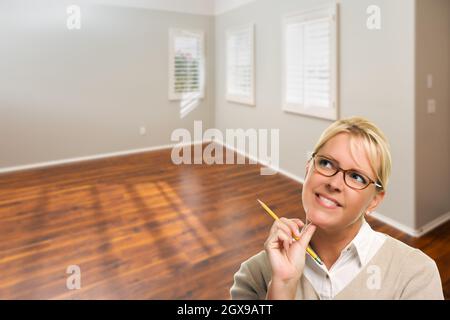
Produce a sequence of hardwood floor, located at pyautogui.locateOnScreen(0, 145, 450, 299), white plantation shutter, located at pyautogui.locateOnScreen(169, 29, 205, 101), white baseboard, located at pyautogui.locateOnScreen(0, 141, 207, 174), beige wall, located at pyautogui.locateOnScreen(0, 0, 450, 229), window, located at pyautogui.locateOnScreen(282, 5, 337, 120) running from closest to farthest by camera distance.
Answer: hardwood floor, located at pyautogui.locateOnScreen(0, 145, 450, 299) → beige wall, located at pyautogui.locateOnScreen(0, 0, 450, 229) → window, located at pyautogui.locateOnScreen(282, 5, 337, 120) → white baseboard, located at pyautogui.locateOnScreen(0, 141, 207, 174) → white plantation shutter, located at pyautogui.locateOnScreen(169, 29, 205, 101)

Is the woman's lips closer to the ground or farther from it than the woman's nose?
closer to the ground

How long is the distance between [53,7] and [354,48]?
12.8ft

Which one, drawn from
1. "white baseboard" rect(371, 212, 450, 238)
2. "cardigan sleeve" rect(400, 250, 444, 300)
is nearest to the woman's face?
"cardigan sleeve" rect(400, 250, 444, 300)

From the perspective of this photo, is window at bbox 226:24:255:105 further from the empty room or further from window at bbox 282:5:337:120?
window at bbox 282:5:337:120

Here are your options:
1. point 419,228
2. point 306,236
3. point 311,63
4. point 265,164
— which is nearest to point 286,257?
point 306,236

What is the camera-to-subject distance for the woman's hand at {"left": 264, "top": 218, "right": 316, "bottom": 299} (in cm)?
46

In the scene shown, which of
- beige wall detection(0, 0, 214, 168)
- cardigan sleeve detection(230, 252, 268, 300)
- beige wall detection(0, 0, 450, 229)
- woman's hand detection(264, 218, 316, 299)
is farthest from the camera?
beige wall detection(0, 0, 214, 168)

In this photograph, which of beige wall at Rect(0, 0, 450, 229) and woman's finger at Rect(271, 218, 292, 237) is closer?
woman's finger at Rect(271, 218, 292, 237)

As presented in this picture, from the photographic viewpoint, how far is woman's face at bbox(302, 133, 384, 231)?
0.51 m

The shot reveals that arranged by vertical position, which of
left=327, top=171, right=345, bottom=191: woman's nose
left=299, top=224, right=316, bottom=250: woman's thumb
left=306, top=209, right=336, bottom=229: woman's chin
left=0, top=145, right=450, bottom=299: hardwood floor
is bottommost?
left=0, top=145, right=450, bottom=299: hardwood floor

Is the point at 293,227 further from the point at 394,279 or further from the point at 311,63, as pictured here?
the point at 311,63

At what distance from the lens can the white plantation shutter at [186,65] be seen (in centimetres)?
565

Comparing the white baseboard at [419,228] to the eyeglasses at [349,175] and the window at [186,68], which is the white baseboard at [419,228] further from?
the window at [186,68]

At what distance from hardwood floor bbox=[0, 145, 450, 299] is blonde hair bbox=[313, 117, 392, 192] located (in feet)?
5.13
